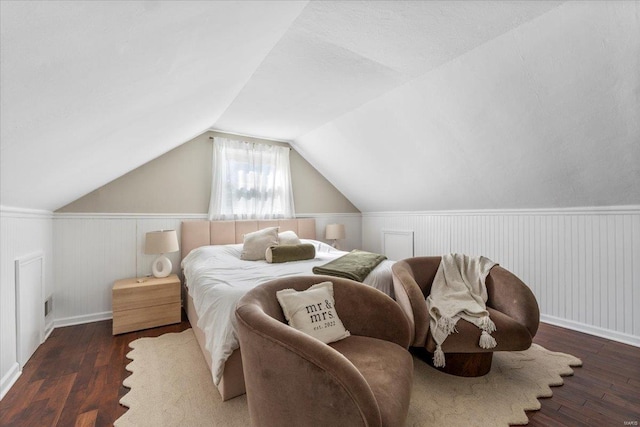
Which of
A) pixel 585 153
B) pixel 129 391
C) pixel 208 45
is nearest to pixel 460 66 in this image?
pixel 585 153

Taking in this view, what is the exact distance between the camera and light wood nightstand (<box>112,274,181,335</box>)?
9.07 feet

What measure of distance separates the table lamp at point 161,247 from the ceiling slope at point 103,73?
33.8 inches

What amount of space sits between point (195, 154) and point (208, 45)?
2.61m

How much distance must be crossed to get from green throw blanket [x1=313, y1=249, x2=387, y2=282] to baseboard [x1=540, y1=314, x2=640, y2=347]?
1.94 metres

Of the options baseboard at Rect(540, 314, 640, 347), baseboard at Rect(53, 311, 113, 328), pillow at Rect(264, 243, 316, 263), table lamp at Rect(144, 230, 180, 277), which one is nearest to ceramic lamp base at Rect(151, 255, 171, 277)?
table lamp at Rect(144, 230, 180, 277)

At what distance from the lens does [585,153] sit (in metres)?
2.33

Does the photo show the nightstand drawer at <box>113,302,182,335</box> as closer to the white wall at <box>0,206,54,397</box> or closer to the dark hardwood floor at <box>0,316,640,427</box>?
the dark hardwood floor at <box>0,316,640,427</box>

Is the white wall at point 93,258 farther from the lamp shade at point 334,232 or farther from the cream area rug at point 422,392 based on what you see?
the lamp shade at point 334,232

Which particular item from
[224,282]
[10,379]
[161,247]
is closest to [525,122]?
[224,282]

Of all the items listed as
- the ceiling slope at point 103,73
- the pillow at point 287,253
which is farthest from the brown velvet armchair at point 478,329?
the ceiling slope at point 103,73

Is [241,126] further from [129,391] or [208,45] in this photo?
[129,391]

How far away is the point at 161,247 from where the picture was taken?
10.1 ft

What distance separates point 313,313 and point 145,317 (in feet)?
7.17

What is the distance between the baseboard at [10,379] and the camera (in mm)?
1780
